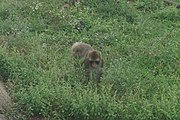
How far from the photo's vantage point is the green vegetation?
Result: 7.22 metres

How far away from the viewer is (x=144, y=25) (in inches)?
456

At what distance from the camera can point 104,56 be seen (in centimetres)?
966

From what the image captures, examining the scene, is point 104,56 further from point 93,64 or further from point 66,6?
point 66,6

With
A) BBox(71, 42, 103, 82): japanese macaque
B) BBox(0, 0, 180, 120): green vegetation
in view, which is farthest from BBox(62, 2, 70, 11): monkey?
BBox(71, 42, 103, 82): japanese macaque

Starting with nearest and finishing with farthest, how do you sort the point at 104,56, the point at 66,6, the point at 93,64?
the point at 93,64 → the point at 104,56 → the point at 66,6

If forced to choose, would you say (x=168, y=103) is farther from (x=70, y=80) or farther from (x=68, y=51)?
(x=68, y=51)

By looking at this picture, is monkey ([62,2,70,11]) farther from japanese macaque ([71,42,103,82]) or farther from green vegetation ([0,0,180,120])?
japanese macaque ([71,42,103,82])

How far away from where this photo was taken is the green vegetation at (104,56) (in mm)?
7223

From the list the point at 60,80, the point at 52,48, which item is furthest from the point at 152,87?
the point at 52,48

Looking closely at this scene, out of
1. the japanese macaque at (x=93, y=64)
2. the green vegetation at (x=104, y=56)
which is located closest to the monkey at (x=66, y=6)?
the green vegetation at (x=104, y=56)

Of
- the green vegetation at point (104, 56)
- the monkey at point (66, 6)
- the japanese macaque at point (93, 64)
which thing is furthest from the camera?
the monkey at point (66, 6)

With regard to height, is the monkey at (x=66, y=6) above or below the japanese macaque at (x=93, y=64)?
below

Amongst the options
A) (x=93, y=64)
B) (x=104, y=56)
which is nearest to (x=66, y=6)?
(x=104, y=56)

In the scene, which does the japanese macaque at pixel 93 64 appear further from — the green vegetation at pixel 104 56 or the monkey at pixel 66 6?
the monkey at pixel 66 6
